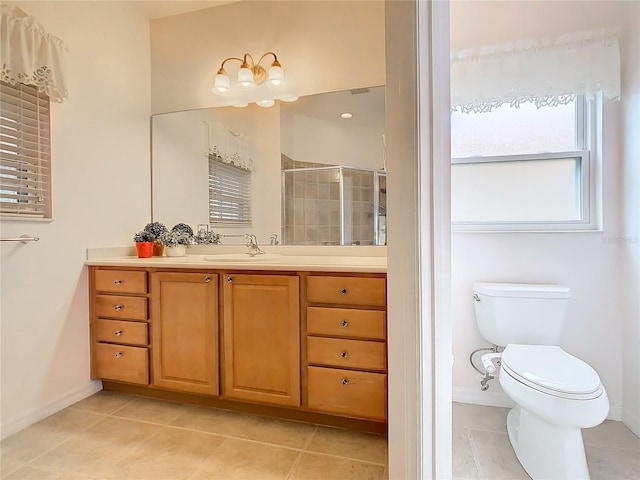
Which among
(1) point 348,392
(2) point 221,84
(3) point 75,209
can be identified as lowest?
(1) point 348,392

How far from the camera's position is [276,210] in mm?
2186

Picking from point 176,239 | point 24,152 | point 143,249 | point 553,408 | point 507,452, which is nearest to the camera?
point 553,408

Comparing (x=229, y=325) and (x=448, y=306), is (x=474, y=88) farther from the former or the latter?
(x=229, y=325)

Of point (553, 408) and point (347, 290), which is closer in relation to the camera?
point (553, 408)

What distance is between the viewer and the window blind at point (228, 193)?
2.26 metres

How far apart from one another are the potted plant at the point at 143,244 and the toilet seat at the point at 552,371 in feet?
6.83

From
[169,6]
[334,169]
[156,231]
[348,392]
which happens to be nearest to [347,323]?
[348,392]

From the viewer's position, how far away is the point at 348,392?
1.55m

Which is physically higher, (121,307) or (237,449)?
(121,307)

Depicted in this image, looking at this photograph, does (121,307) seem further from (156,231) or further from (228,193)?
(228,193)

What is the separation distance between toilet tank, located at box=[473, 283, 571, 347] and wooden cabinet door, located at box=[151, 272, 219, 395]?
4.49 feet

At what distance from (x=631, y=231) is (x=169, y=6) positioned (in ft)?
9.76

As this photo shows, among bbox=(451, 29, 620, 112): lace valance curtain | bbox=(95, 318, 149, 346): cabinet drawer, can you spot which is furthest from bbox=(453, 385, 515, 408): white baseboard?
bbox=(95, 318, 149, 346): cabinet drawer

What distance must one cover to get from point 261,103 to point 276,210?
2.35 ft
